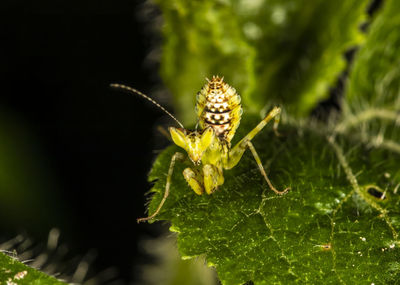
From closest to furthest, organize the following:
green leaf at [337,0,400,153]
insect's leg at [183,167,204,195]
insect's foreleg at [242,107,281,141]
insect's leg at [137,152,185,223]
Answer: insect's leg at [137,152,185,223] < insect's leg at [183,167,204,195] < insect's foreleg at [242,107,281,141] < green leaf at [337,0,400,153]

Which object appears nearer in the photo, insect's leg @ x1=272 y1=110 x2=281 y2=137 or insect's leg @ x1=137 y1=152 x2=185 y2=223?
insect's leg @ x1=137 y1=152 x2=185 y2=223

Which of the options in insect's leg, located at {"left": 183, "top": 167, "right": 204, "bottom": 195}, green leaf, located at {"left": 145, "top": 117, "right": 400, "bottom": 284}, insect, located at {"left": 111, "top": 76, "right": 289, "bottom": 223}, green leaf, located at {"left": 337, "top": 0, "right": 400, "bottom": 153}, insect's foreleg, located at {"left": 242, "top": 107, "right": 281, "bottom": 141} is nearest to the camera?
green leaf, located at {"left": 145, "top": 117, "right": 400, "bottom": 284}

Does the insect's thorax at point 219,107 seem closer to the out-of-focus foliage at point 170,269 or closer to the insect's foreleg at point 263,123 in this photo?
the insect's foreleg at point 263,123

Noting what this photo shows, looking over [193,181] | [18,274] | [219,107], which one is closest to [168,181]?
[193,181]

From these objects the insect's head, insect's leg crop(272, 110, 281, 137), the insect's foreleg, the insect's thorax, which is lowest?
the insect's head

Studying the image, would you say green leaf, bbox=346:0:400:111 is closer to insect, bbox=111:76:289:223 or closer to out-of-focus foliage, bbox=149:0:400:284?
out-of-focus foliage, bbox=149:0:400:284

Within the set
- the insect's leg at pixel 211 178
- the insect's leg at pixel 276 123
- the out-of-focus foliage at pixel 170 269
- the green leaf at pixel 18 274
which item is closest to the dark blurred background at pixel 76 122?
the out-of-focus foliage at pixel 170 269

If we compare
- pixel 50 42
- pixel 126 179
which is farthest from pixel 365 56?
pixel 50 42

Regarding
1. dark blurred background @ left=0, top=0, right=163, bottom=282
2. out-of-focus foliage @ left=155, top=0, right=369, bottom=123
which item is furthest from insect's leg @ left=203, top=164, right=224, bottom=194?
dark blurred background @ left=0, top=0, right=163, bottom=282
